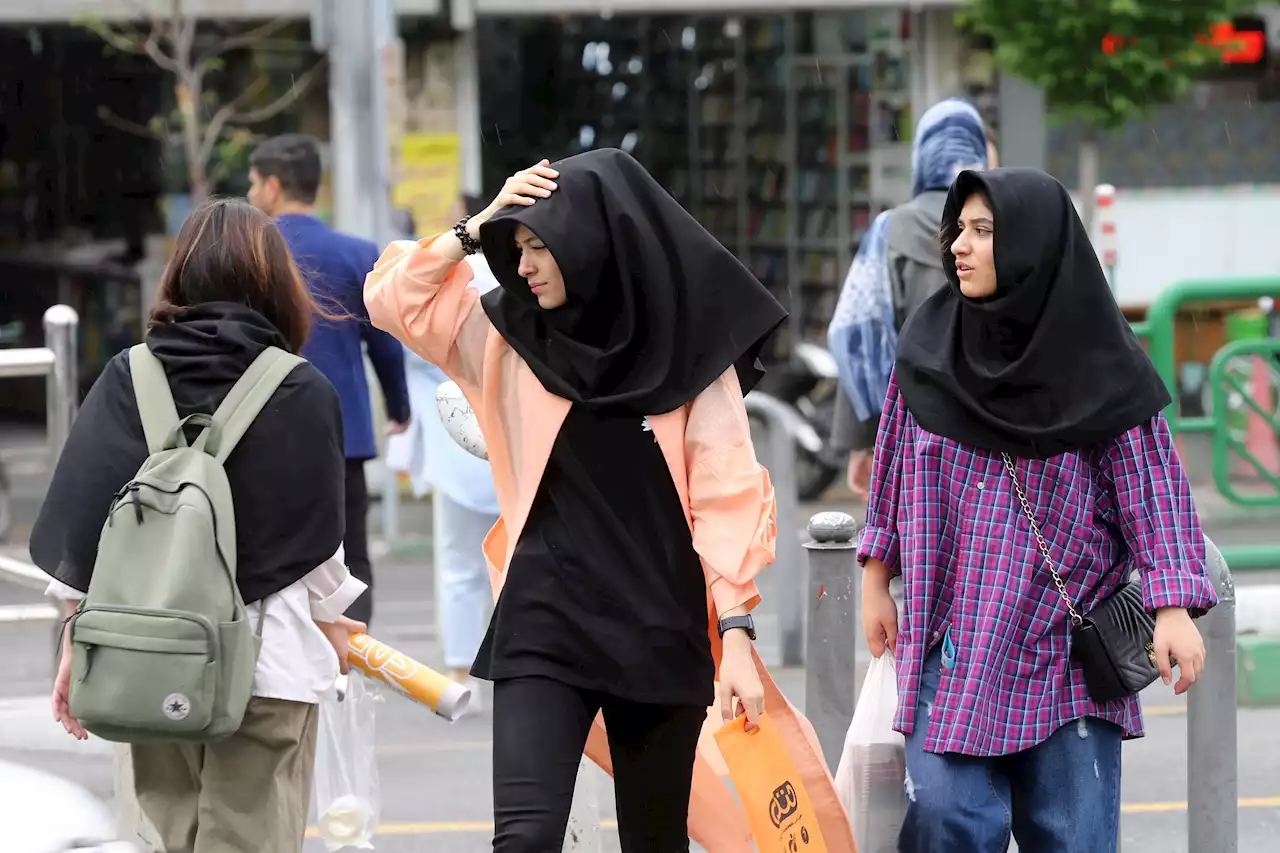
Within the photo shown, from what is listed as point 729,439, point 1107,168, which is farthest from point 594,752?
point 1107,168

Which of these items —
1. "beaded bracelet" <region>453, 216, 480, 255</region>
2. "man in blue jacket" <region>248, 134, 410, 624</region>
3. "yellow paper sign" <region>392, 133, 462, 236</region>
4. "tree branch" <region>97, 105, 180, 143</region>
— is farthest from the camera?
"tree branch" <region>97, 105, 180, 143</region>

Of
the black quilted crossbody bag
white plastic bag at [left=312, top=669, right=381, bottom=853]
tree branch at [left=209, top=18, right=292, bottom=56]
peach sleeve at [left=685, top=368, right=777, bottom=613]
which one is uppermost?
tree branch at [left=209, top=18, right=292, bottom=56]

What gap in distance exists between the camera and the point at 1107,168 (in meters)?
15.0

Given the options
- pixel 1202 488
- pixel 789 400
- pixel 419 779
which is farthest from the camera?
pixel 789 400

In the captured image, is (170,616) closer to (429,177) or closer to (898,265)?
(898,265)

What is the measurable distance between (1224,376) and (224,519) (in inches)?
288

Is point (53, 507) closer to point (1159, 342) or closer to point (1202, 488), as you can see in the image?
point (1159, 342)

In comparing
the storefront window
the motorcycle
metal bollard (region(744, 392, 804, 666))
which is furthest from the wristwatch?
the storefront window

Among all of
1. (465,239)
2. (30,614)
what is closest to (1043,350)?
(465,239)

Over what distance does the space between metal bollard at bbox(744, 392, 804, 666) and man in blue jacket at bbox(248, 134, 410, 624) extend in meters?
1.76

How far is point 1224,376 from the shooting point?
385 inches

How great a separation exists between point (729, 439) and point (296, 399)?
81cm

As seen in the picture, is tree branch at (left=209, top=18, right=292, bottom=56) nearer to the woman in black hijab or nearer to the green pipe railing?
the green pipe railing

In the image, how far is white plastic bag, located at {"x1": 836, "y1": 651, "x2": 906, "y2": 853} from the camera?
3.96 metres
